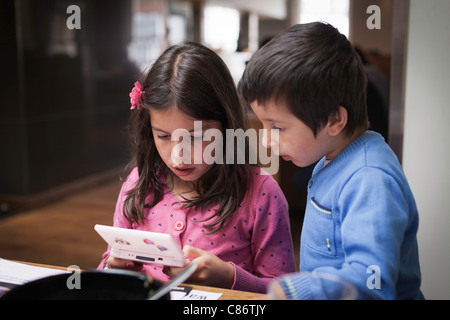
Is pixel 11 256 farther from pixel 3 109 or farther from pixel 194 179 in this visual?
pixel 194 179

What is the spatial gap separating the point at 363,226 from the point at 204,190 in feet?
1.85

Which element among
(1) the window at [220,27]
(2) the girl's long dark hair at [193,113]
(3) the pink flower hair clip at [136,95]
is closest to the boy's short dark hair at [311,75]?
(2) the girl's long dark hair at [193,113]

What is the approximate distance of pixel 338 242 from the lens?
0.82 metres

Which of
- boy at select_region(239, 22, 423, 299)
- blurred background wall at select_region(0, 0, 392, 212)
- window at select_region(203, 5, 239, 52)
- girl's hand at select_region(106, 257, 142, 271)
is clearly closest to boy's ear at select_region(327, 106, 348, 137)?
boy at select_region(239, 22, 423, 299)

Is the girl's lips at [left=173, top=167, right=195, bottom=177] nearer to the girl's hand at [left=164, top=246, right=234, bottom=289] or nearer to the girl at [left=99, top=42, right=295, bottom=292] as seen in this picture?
the girl at [left=99, top=42, right=295, bottom=292]

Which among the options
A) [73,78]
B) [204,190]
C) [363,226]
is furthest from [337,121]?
[73,78]

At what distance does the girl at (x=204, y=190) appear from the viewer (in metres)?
1.10

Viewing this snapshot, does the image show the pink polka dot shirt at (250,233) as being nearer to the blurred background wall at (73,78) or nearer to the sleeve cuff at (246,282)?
the sleeve cuff at (246,282)

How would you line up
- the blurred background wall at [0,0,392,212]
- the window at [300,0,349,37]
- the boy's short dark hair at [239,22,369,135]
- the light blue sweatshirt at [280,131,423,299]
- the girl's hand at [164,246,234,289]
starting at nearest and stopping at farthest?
1. the light blue sweatshirt at [280,131,423,299]
2. the boy's short dark hair at [239,22,369,135]
3. the girl's hand at [164,246,234,289]
4. the blurred background wall at [0,0,392,212]
5. the window at [300,0,349,37]

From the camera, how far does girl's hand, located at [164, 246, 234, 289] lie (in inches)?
38.2

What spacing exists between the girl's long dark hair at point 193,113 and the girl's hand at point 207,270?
14 cm

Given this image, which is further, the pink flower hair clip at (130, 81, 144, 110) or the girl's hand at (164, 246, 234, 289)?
the pink flower hair clip at (130, 81, 144, 110)
